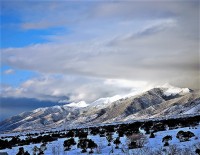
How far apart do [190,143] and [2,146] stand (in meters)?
32.7

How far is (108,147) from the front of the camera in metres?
41.1

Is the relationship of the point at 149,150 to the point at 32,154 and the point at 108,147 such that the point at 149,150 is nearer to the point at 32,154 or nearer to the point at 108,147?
the point at 108,147

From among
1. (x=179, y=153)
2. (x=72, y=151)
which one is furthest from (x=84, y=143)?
(x=179, y=153)

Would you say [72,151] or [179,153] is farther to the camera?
[72,151]

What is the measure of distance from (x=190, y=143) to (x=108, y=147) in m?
8.74

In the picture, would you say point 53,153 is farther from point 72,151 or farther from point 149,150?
point 149,150

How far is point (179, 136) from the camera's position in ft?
135

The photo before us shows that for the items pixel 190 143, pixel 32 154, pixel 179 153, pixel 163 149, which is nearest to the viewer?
pixel 179 153

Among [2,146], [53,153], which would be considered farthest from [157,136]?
[2,146]

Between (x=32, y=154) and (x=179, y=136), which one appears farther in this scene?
(x=32, y=154)

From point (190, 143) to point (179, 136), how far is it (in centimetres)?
373

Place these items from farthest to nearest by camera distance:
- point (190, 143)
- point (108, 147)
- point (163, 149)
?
point (108, 147) → point (190, 143) → point (163, 149)

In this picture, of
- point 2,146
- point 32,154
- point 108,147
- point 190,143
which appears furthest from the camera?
point 2,146

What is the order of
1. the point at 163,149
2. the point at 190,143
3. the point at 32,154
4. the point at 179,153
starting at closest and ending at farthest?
the point at 179,153
the point at 163,149
the point at 190,143
the point at 32,154
